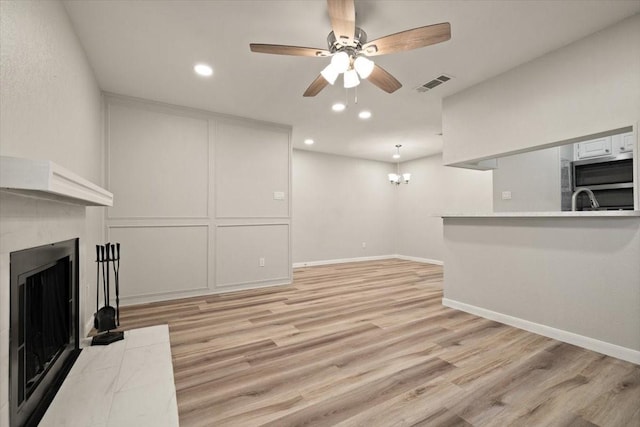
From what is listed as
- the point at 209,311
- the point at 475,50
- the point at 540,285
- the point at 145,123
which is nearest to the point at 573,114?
the point at 475,50

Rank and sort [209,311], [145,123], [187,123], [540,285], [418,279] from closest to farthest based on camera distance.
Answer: [540,285] < [209,311] < [145,123] < [187,123] < [418,279]

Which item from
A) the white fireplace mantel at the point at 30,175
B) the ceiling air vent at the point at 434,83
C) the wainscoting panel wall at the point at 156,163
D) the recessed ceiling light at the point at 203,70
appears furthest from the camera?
the wainscoting panel wall at the point at 156,163

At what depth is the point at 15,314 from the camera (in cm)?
116

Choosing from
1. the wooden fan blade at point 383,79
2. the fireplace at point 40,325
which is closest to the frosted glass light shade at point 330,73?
the wooden fan blade at point 383,79

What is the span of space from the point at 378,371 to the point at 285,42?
2667 mm

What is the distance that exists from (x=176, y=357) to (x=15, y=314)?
1.22 m

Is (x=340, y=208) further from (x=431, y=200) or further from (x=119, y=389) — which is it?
(x=119, y=389)

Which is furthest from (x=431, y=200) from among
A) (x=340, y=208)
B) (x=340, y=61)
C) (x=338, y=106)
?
(x=340, y=61)

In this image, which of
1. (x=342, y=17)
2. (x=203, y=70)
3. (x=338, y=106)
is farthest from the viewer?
(x=338, y=106)

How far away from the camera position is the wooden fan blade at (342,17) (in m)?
1.68

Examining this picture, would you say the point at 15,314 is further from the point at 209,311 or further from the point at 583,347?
the point at 583,347

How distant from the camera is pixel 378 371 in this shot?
194cm

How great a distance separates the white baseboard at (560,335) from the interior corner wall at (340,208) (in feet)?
11.9

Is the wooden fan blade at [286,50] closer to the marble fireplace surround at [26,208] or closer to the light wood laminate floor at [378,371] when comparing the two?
the marble fireplace surround at [26,208]
